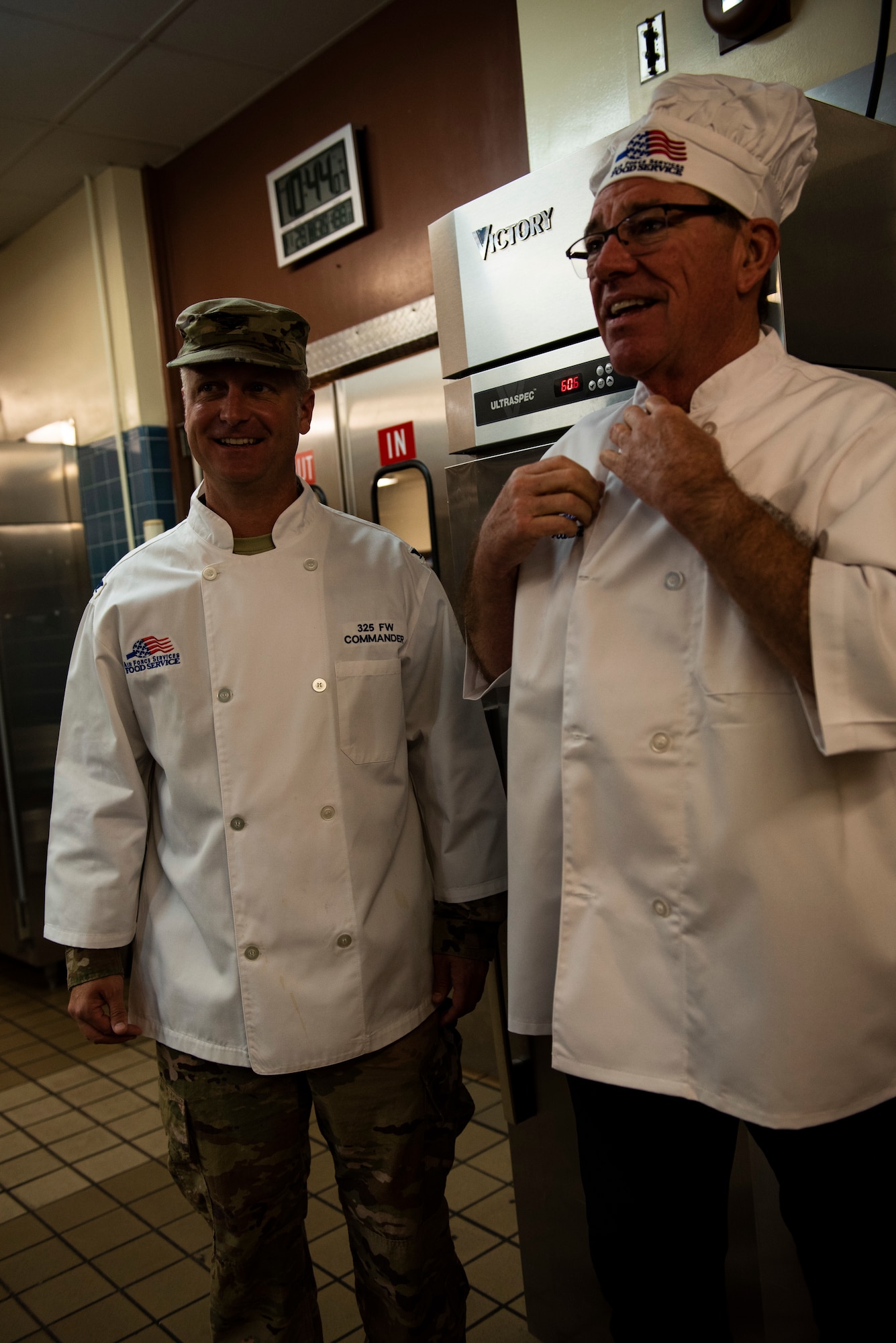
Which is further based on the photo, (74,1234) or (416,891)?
(74,1234)

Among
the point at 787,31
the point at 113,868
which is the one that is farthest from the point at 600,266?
the point at 113,868

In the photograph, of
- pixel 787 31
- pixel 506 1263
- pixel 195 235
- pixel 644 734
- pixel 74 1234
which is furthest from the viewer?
pixel 195 235

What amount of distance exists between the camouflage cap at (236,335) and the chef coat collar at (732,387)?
0.66 m

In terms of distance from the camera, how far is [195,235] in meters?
4.02

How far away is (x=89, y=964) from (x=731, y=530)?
44.5 inches

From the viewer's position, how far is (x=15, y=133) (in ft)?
12.4

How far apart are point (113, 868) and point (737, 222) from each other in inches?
46.5

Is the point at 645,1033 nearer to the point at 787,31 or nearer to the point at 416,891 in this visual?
the point at 416,891

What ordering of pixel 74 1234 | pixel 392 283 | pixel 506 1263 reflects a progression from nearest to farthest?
pixel 506 1263 < pixel 74 1234 < pixel 392 283

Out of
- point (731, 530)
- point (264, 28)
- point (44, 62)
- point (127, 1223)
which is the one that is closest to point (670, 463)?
point (731, 530)

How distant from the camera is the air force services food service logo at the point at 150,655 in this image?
4.98 feet

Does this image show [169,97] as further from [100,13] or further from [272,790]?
[272,790]

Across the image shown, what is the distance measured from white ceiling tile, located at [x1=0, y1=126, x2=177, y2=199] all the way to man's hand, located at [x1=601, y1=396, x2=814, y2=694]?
3.57 m

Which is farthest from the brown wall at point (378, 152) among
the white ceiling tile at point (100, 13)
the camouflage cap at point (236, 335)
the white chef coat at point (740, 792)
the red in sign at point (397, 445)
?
the white chef coat at point (740, 792)
